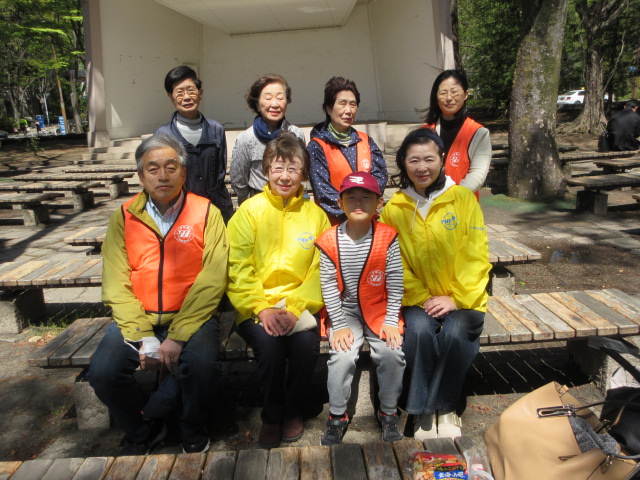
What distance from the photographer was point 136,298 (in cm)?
278

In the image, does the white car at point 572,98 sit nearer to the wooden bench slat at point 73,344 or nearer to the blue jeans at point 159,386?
the wooden bench slat at point 73,344

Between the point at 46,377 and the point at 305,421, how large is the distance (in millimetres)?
1930

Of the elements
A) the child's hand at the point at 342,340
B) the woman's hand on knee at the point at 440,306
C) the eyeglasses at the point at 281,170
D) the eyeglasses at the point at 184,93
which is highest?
the eyeglasses at the point at 184,93

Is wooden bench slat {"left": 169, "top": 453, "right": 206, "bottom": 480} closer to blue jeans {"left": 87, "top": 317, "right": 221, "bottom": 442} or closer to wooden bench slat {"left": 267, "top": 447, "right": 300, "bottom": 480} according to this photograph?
wooden bench slat {"left": 267, "top": 447, "right": 300, "bottom": 480}

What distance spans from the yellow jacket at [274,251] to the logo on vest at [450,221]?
0.73m

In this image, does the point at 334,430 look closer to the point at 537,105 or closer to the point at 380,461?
the point at 380,461

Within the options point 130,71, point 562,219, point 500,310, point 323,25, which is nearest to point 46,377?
point 500,310

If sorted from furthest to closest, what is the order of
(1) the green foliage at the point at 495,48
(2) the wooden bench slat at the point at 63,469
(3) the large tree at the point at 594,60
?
(1) the green foliage at the point at 495,48 → (3) the large tree at the point at 594,60 → (2) the wooden bench slat at the point at 63,469

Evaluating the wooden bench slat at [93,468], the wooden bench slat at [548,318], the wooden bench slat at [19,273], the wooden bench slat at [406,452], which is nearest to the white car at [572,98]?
the wooden bench slat at [548,318]

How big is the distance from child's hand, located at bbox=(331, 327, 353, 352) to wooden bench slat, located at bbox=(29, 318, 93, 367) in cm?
154

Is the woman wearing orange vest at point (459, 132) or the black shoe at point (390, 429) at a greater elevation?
the woman wearing orange vest at point (459, 132)

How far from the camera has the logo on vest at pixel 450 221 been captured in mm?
2861

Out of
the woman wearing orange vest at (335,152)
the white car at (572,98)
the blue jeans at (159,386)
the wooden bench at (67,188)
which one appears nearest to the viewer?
the blue jeans at (159,386)

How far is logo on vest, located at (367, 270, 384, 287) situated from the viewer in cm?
277
